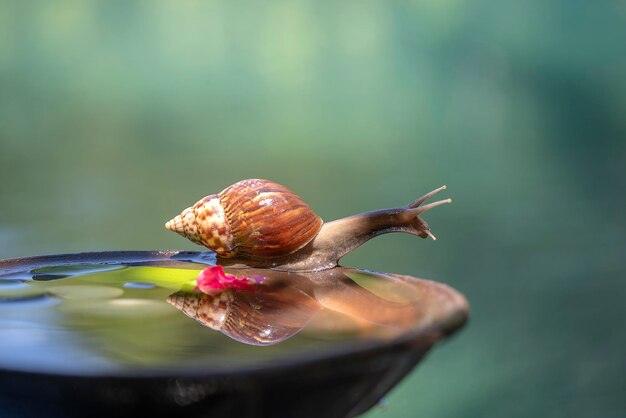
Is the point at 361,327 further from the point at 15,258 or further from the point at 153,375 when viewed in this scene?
the point at 15,258

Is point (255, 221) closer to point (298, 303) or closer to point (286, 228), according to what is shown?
point (286, 228)

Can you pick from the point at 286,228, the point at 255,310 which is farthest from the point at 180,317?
the point at 286,228

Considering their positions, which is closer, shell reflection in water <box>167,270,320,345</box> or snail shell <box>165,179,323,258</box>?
shell reflection in water <box>167,270,320,345</box>

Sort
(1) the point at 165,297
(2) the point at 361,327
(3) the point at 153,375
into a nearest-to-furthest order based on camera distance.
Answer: (3) the point at 153,375 < (2) the point at 361,327 < (1) the point at 165,297

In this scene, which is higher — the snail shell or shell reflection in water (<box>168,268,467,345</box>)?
the snail shell

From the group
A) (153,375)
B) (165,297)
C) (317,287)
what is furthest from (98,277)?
(153,375)

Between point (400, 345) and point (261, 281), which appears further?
point (261, 281)
